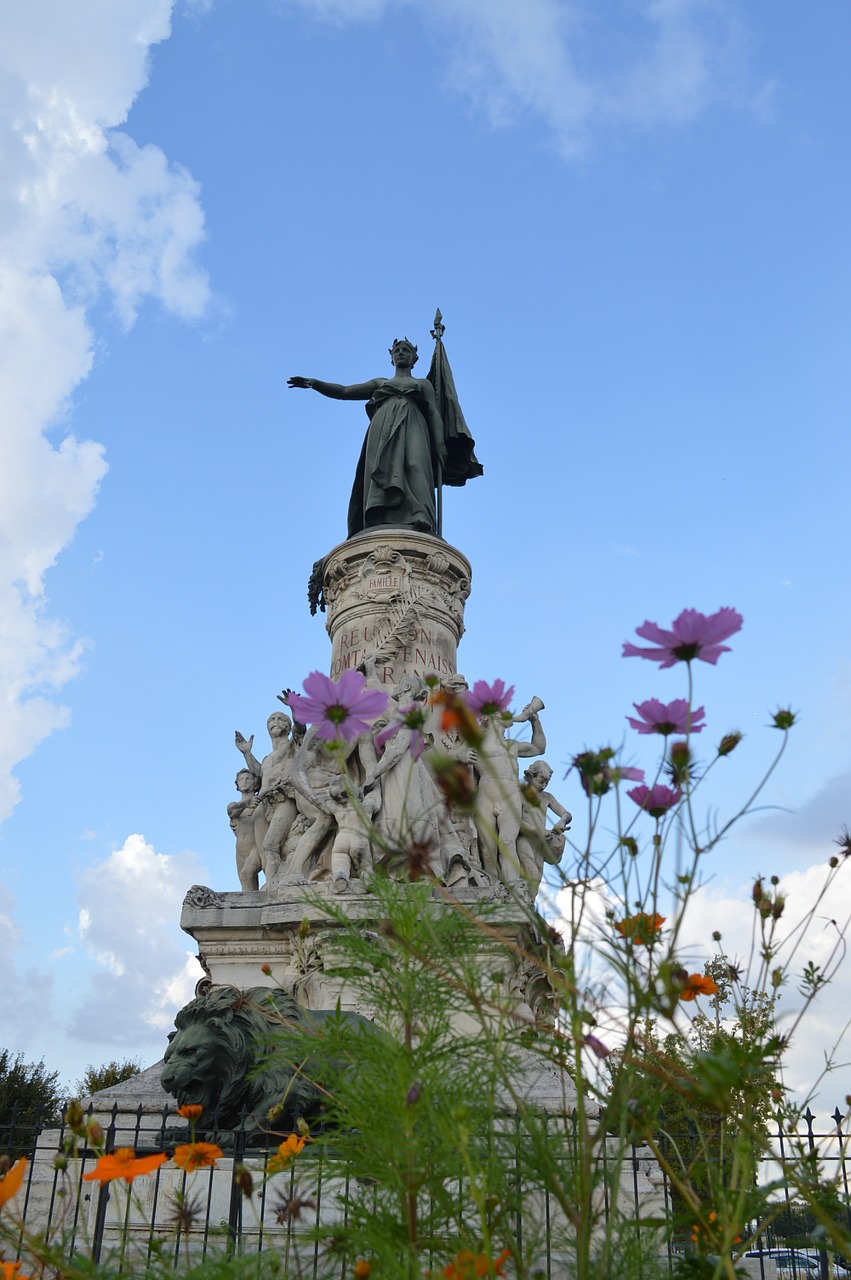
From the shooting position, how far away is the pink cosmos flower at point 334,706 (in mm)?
2587

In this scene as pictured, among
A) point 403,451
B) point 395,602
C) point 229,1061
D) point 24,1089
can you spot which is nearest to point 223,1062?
point 229,1061

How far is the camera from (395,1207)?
9.18 feet

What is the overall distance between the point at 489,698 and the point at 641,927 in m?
0.64

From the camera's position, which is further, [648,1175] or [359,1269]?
[648,1175]

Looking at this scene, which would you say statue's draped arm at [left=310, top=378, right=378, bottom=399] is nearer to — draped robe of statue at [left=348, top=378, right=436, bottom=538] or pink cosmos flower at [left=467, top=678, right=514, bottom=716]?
draped robe of statue at [left=348, top=378, right=436, bottom=538]

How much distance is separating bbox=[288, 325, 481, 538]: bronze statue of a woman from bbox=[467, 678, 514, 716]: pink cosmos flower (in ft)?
40.6

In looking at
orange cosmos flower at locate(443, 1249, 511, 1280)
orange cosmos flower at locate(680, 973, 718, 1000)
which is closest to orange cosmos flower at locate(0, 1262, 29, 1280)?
orange cosmos flower at locate(443, 1249, 511, 1280)

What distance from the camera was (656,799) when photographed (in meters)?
2.64

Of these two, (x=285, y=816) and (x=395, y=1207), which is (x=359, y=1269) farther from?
(x=285, y=816)

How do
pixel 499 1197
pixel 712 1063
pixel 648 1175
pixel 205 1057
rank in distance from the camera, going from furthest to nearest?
1. pixel 205 1057
2. pixel 648 1175
3. pixel 499 1197
4. pixel 712 1063

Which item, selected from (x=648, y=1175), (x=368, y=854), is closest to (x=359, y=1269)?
(x=648, y=1175)

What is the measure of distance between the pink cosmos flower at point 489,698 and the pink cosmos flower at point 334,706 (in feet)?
0.74

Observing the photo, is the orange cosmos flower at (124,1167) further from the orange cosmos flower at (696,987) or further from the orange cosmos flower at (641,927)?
the orange cosmos flower at (696,987)

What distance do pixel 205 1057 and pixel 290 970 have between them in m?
3.96
